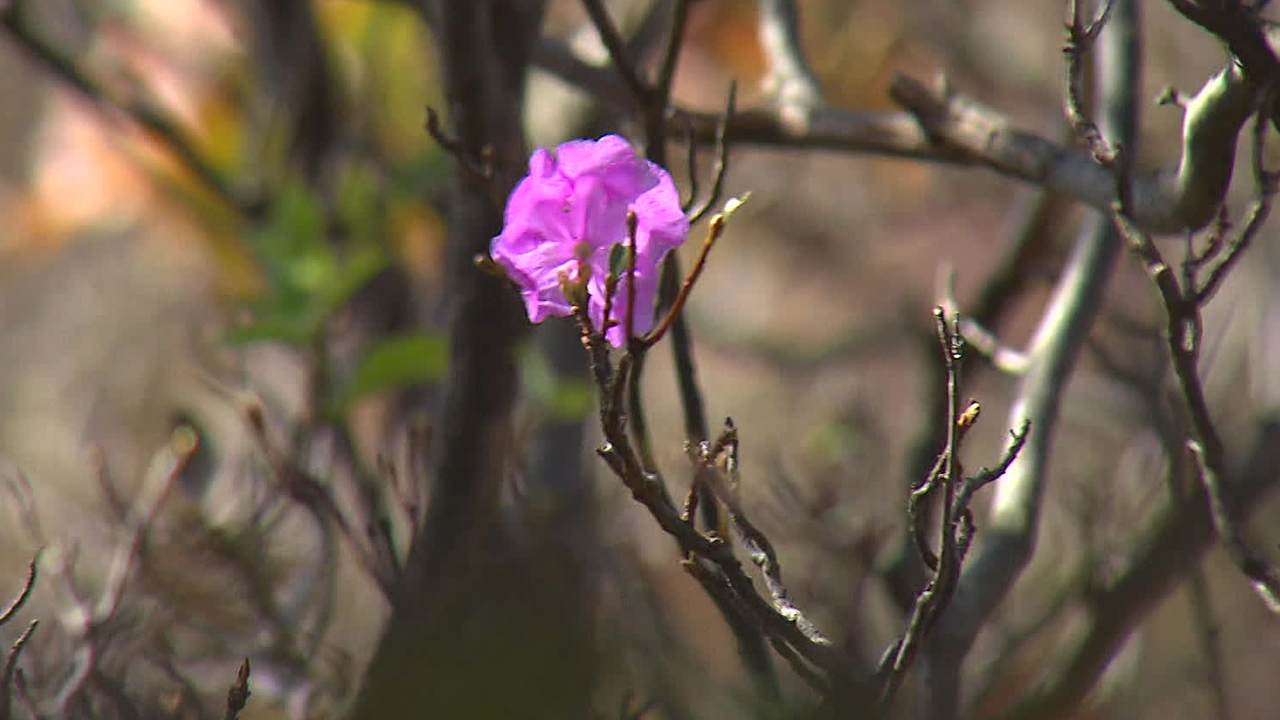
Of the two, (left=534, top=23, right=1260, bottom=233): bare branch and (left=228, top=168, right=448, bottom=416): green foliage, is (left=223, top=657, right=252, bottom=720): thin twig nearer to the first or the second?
(left=534, top=23, right=1260, bottom=233): bare branch

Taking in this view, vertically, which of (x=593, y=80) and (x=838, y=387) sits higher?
(x=593, y=80)

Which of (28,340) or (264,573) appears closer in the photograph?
(264,573)

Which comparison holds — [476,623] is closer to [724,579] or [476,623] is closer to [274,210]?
[724,579]

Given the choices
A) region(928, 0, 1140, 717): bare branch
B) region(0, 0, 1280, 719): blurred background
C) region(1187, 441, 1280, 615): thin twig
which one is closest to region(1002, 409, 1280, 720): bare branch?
region(0, 0, 1280, 719): blurred background

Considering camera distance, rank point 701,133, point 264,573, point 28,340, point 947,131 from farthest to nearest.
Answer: point 28,340 → point 264,573 → point 701,133 → point 947,131

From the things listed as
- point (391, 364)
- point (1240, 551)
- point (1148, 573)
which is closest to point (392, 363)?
point (391, 364)

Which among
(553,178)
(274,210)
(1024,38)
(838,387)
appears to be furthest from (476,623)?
(1024,38)

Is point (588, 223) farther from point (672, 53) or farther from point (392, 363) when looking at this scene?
point (392, 363)
